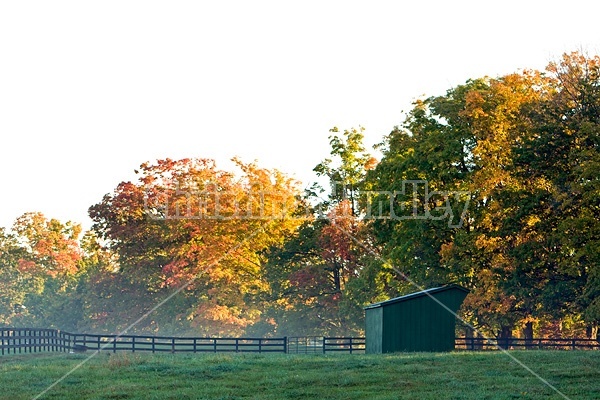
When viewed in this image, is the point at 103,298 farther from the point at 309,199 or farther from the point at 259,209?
the point at 309,199

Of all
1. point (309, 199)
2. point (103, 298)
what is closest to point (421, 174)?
point (309, 199)

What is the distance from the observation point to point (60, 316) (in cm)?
8662

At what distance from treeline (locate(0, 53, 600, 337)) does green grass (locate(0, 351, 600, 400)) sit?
1114cm

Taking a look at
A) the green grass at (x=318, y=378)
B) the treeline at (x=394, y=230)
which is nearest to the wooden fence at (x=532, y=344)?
the treeline at (x=394, y=230)

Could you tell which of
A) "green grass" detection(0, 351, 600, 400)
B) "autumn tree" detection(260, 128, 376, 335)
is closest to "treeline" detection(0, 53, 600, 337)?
"autumn tree" detection(260, 128, 376, 335)

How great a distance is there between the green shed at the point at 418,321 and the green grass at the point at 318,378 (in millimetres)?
4982

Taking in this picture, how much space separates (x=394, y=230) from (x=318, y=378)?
2348 centimetres

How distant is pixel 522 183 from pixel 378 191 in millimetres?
8860

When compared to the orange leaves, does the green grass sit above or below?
below

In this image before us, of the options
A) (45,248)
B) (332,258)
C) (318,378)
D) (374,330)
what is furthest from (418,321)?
(45,248)

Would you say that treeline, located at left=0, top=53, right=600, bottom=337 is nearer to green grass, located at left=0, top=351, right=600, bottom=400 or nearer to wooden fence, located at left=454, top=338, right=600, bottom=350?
wooden fence, located at left=454, top=338, right=600, bottom=350

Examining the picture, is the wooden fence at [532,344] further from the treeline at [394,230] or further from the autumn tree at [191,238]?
the autumn tree at [191,238]

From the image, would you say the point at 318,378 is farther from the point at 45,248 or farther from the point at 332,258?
the point at 45,248

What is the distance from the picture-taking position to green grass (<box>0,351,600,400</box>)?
987 inches
